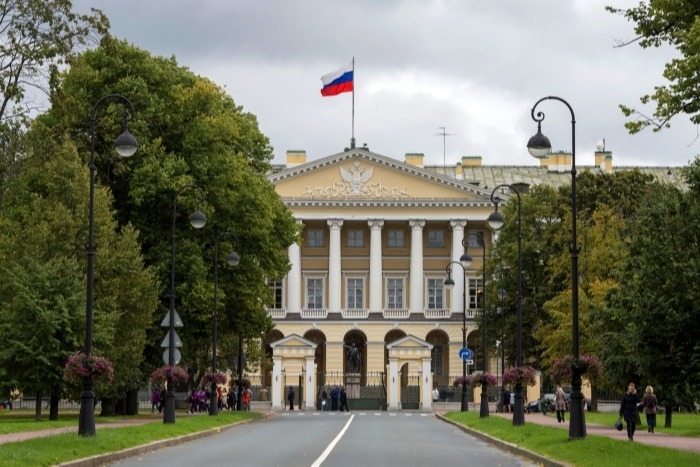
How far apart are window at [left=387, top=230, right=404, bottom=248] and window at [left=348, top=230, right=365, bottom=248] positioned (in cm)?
217

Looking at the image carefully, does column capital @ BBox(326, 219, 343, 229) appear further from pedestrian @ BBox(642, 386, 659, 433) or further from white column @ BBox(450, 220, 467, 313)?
pedestrian @ BBox(642, 386, 659, 433)

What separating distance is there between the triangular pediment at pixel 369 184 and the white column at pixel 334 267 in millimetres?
2292

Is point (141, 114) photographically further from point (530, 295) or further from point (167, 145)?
point (530, 295)

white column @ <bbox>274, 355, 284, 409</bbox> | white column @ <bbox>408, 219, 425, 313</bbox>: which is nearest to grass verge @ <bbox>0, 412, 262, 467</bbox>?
white column @ <bbox>274, 355, 284, 409</bbox>

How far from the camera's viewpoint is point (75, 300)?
4794 centimetres

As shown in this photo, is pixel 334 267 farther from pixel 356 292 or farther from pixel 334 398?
pixel 334 398

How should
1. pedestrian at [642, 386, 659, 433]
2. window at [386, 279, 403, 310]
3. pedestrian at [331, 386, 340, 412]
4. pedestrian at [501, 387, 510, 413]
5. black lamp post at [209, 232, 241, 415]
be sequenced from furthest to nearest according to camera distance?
1. window at [386, 279, 403, 310]
2. pedestrian at [331, 386, 340, 412]
3. pedestrian at [501, 387, 510, 413]
4. black lamp post at [209, 232, 241, 415]
5. pedestrian at [642, 386, 659, 433]

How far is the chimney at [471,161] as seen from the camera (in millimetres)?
131000

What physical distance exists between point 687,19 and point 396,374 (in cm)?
6360

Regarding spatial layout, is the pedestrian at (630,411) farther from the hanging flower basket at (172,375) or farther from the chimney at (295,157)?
the chimney at (295,157)

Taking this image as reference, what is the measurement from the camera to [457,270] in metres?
113

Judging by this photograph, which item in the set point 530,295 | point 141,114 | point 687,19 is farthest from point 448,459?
point 530,295

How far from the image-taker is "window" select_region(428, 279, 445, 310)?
4523 inches

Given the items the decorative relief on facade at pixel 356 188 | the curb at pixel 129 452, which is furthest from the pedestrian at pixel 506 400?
the decorative relief on facade at pixel 356 188
